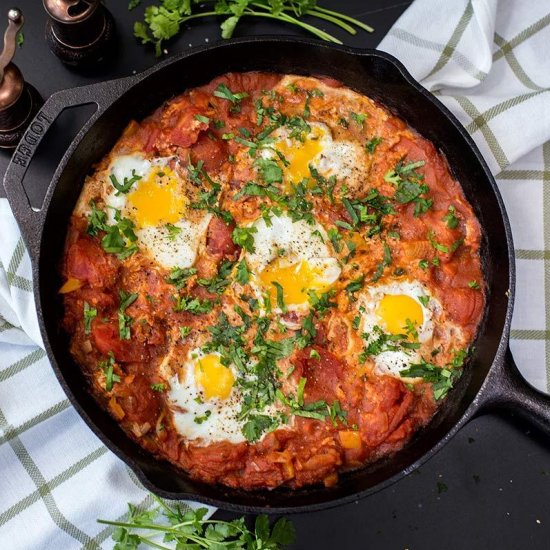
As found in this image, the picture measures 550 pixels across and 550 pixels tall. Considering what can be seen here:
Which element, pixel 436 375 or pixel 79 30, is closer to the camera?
pixel 436 375

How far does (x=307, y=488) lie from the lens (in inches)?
177

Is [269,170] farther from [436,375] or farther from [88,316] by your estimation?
[436,375]

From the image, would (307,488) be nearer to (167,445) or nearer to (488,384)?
(167,445)

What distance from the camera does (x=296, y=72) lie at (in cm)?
475

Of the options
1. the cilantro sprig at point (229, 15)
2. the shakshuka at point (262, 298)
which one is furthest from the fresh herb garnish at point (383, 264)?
the cilantro sprig at point (229, 15)

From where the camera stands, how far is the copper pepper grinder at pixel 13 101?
4.39 m

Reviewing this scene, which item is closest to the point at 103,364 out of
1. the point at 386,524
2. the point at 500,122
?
the point at 386,524

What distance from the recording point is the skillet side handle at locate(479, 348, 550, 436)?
409cm

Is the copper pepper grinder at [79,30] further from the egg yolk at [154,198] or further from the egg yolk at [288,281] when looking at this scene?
the egg yolk at [288,281]

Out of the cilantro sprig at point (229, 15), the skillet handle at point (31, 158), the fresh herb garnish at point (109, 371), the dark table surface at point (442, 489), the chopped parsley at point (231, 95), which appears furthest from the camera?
the dark table surface at point (442, 489)

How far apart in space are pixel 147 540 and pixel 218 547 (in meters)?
0.45

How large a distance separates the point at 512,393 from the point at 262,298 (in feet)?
5.13

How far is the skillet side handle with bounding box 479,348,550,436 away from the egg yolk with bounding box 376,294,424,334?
56cm

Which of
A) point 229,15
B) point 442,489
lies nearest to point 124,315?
point 229,15
